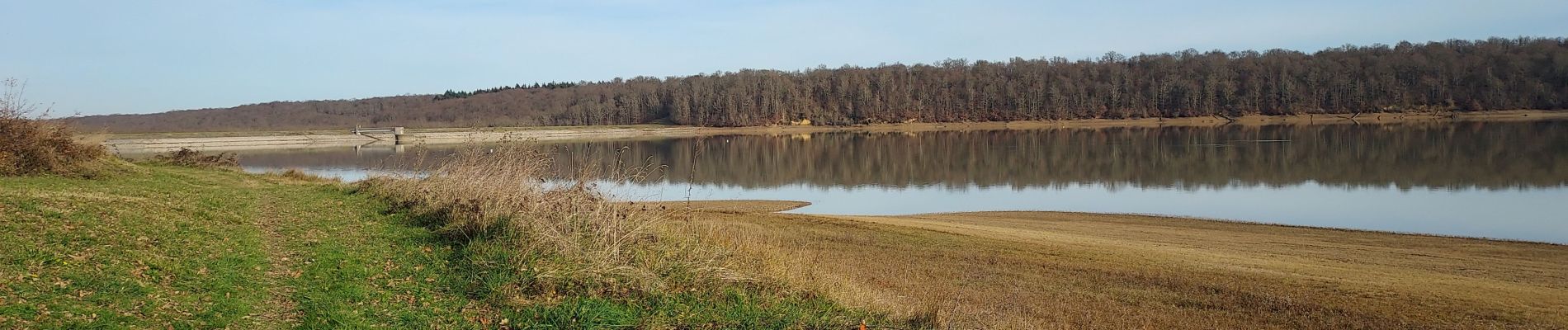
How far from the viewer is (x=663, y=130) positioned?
12512 cm

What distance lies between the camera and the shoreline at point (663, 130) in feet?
273

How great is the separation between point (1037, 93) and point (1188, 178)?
107044 mm

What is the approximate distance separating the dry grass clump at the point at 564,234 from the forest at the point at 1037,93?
10050 centimetres

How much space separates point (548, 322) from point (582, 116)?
16429 cm

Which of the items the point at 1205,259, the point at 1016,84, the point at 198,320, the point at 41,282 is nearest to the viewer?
the point at 198,320

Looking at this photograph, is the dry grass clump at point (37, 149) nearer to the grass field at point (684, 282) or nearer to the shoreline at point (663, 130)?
the grass field at point (684, 282)

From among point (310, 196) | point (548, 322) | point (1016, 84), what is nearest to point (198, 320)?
point (548, 322)

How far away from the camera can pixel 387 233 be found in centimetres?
1128

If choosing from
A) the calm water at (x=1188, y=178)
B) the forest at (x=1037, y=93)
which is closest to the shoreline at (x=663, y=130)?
the forest at (x=1037, y=93)

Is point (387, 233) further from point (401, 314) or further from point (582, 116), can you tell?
point (582, 116)

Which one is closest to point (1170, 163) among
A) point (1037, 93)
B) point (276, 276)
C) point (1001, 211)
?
point (1001, 211)

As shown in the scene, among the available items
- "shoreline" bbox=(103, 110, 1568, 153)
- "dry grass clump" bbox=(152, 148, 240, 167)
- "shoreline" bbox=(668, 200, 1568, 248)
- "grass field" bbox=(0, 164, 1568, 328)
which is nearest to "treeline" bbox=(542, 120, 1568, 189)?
"shoreline" bbox=(668, 200, 1568, 248)

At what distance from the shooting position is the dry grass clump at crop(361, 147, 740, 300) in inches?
308

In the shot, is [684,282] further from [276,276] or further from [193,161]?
[193,161]
